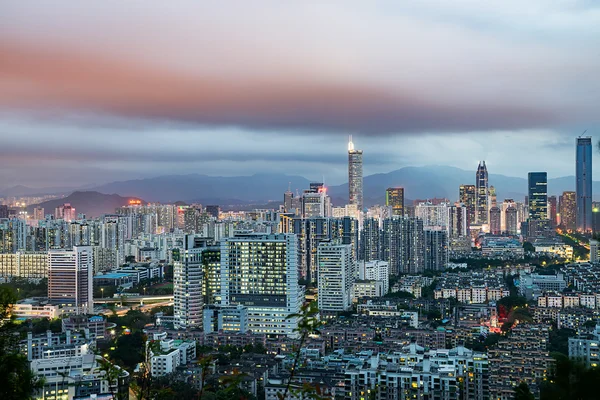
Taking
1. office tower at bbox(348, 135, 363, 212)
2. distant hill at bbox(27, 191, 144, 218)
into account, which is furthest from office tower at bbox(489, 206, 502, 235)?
distant hill at bbox(27, 191, 144, 218)

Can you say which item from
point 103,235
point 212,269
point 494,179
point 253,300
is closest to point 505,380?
point 253,300

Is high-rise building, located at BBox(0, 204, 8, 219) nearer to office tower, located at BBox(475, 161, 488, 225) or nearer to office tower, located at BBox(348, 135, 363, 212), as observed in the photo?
office tower, located at BBox(348, 135, 363, 212)

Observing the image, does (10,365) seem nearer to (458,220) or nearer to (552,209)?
(458,220)

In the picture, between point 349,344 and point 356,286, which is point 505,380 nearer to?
point 349,344

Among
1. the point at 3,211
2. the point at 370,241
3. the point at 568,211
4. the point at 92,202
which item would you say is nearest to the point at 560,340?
the point at 370,241

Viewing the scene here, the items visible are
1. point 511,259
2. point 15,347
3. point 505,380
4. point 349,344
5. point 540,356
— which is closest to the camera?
point 15,347

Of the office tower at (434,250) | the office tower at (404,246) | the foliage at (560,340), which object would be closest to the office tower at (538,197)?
the office tower at (434,250)
